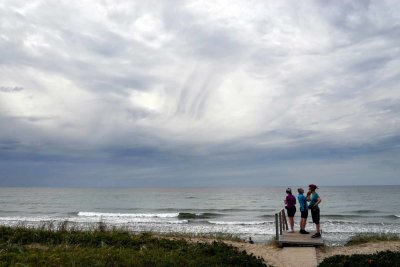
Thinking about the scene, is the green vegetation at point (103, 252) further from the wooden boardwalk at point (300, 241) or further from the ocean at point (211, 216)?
the wooden boardwalk at point (300, 241)

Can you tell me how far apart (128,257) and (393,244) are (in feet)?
41.9

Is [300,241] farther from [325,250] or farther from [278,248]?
[325,250]

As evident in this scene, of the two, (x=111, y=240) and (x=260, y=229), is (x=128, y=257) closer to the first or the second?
(x=111, y=240)

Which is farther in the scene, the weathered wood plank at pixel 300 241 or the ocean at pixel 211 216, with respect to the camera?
the ocean at pixel 211 216

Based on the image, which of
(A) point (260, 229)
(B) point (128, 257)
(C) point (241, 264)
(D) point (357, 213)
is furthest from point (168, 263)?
(D) point (357, 213)

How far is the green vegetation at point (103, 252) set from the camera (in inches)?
343

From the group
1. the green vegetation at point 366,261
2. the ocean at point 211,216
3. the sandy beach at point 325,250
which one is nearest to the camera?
the green vegetation at point 366,261

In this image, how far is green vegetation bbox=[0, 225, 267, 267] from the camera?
8719 mm

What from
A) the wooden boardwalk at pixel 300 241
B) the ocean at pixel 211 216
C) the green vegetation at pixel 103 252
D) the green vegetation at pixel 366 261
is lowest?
the ocean at pixel 211 216

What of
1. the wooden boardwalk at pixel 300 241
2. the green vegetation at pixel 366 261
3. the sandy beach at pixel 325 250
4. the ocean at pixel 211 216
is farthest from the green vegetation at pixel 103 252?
the wooden boardwalk at pixel 300 241

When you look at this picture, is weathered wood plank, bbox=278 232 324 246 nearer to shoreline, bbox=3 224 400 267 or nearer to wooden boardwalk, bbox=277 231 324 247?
wooden boardwalk, bbox=277 231 324 247

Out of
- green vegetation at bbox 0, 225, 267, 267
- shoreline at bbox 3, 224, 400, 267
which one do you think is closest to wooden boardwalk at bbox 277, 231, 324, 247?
shoreline at bbox 3, 224, 400, 267

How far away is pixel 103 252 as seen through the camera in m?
10.0

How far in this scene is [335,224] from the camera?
106 ft
